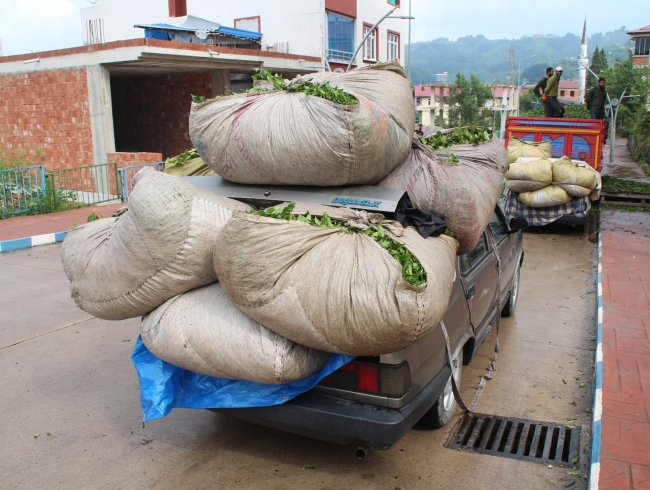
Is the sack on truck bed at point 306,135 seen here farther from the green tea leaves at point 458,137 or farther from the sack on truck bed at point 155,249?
the green tea leaves at point 458,137

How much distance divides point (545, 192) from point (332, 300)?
8.55 metres

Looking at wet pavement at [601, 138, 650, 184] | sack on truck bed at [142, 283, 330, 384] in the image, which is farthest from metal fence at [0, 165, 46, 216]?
wet pavement at [601, 138, 650, 184]

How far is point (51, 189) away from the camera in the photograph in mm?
13055

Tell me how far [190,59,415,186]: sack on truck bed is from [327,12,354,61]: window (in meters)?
29.2

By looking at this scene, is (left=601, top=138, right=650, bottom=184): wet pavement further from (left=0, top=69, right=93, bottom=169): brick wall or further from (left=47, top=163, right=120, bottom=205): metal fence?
(left=0, top=69, right=93, bottom=169): brick wall

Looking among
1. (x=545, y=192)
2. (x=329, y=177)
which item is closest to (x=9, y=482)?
(x=329, y=177)

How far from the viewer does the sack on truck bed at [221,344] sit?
313 centimetres

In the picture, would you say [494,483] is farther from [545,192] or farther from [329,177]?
[545,192]

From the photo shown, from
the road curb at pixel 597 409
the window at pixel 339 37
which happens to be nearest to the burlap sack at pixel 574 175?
the road curb at pixel 597 409

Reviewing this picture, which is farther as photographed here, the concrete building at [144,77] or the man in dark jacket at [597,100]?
the concrete building at [144,77]

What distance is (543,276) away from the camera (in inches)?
330

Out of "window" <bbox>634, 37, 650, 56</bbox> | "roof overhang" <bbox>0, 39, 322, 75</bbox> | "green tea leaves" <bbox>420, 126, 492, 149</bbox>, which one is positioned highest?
"window" <bbox>634, 37, 650, 56</bbox>

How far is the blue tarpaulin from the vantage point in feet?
11.0

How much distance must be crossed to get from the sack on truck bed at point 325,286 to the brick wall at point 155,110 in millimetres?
17887
